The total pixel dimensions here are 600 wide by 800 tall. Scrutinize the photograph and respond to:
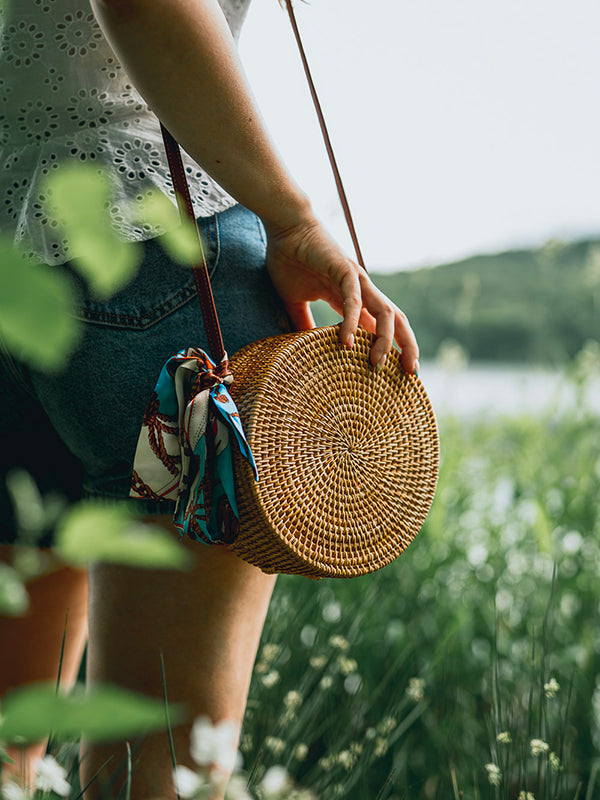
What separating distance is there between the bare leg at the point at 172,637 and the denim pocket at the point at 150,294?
0.58 feet

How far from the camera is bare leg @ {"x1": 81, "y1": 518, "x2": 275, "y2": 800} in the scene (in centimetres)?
65

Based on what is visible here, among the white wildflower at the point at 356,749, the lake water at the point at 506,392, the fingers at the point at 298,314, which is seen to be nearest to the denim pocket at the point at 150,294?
the fingers at the point at 298,314

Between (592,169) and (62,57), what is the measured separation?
2.69 metres

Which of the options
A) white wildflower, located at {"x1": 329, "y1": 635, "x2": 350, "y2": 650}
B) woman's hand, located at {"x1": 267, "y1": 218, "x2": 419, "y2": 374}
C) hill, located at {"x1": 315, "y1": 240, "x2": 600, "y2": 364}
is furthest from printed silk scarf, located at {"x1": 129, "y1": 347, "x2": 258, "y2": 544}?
hill, located at {"x1": 315, "y1": 240, "x2": 600, "y2": 364}

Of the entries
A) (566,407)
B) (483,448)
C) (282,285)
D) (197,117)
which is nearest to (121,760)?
(282,285)

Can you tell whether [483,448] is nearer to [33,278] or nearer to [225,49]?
[225,49]

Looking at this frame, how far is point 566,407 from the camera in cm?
200

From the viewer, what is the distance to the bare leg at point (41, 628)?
2.88ft

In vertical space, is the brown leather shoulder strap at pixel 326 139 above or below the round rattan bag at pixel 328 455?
above

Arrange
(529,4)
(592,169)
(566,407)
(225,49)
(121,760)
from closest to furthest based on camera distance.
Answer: (225,49) < (121,760) < (566,407) < (529,4) < (592,169)

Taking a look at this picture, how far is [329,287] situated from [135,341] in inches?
7.1

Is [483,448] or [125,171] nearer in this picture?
[125,171]

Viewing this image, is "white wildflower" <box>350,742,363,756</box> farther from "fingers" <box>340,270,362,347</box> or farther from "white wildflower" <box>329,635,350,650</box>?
"fingers" <box>340,270,362,347</box>

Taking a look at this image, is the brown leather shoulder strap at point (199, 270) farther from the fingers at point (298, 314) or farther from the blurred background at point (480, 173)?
the blurred background at point (480, 173)
